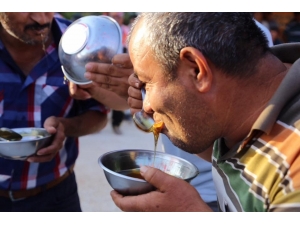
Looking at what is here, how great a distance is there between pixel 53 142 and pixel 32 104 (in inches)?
13.1

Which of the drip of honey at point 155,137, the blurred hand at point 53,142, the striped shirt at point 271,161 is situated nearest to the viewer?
the striped shirt at point 271,161

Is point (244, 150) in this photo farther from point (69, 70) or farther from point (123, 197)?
point (69, 70)

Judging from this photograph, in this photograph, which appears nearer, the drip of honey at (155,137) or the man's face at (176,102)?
the man's face at (176,102)

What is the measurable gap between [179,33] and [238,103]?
300mm

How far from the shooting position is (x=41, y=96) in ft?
8.68

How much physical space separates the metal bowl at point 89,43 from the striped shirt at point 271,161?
1.02 meters

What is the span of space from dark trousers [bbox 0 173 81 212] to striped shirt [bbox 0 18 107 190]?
0.28ft

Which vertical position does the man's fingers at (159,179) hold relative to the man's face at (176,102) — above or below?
below

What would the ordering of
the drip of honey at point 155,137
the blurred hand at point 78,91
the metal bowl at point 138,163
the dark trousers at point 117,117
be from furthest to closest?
the dark trousers at point 117,117 → the blurred hand at point 78,91 → the metal bowl at point 138,163 → the drip of honey at point 155,137

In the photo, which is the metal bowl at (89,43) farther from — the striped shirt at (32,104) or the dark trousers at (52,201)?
the dark trousers at (52,201)

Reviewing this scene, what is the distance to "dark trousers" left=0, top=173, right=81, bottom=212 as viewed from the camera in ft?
8.52

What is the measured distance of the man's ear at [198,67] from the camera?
1.34 meters

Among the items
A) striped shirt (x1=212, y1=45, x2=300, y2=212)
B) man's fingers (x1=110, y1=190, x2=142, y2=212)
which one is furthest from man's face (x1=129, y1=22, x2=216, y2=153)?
man's fingers (x1=110, y1=190, x2=142, y2=212)

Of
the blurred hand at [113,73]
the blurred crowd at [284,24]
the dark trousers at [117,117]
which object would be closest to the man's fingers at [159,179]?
the blurred hand at [113,73]
